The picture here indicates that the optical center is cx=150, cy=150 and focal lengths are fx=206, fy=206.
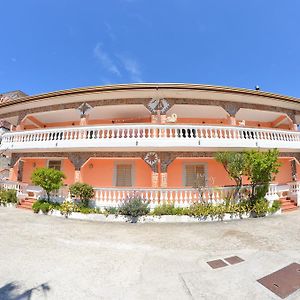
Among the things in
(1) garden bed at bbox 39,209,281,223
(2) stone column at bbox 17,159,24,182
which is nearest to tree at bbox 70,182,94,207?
(1) garden bed at bbox 39,209,281,223

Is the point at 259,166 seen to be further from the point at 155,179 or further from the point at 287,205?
the point at 155,179

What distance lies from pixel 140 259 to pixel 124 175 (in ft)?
30.3

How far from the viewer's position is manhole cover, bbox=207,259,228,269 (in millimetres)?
4617

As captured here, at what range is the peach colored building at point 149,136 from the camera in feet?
37.2

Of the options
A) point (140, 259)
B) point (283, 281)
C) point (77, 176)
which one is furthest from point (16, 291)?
point (77, 176)

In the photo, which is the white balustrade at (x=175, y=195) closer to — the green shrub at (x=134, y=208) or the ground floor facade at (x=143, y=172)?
the green shrub at (x=134, y=208)

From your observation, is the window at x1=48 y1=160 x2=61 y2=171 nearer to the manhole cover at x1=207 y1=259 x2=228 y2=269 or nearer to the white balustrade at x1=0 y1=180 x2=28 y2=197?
the white balustrade at x1=0 y1=180 x2=28 y2=197

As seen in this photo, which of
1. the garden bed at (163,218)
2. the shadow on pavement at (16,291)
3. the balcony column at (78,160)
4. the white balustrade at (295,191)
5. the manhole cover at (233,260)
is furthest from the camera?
the balcony column at (78,160)

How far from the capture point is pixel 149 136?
11336mm

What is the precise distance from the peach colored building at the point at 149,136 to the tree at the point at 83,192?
42cm

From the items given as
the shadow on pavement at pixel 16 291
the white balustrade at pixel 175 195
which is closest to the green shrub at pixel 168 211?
the white balustrade at pixel 175 195

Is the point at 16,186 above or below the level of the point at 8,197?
above

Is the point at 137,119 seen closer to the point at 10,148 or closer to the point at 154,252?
the point at 10,148

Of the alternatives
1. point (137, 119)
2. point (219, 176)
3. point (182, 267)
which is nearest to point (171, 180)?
point (219, 176)
